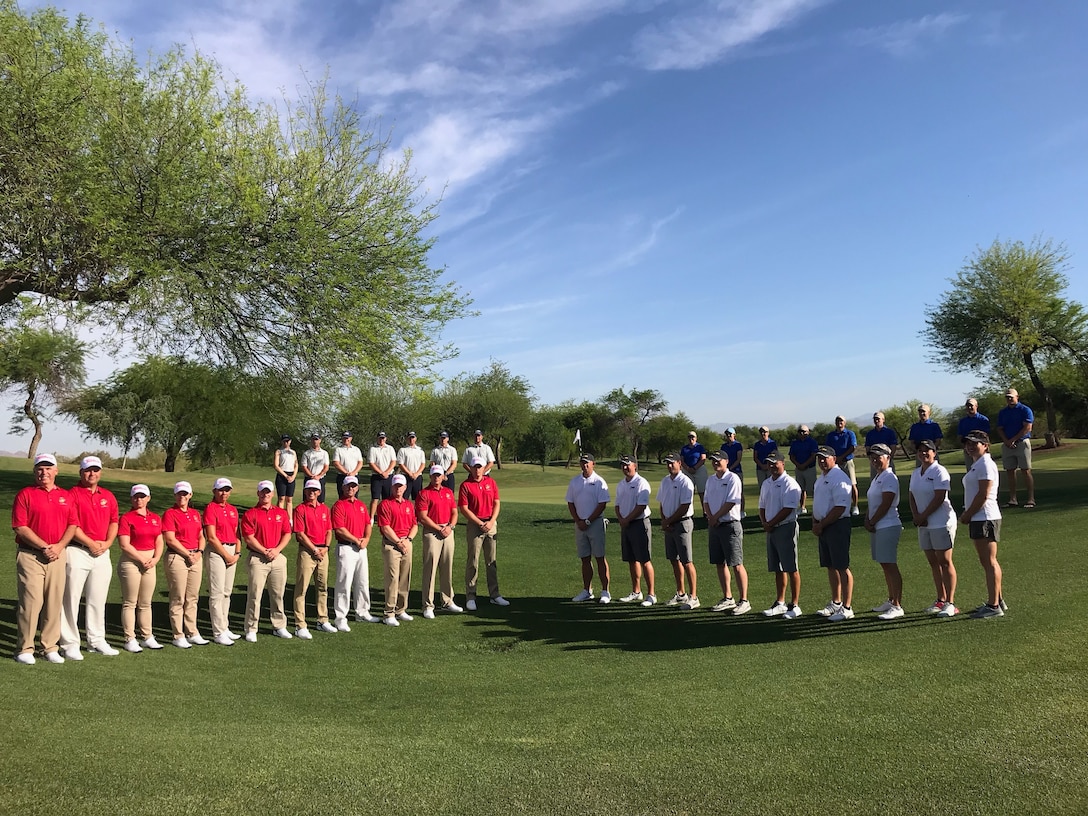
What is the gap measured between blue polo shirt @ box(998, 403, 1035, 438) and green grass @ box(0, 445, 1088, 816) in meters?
5.07

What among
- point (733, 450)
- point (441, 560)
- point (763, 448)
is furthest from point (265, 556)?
point (763, 448)

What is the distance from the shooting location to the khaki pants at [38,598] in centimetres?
825

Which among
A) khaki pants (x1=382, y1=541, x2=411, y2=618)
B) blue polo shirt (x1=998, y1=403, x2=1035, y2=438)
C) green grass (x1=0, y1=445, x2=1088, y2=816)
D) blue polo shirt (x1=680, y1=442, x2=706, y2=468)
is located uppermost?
blue polo shirt (x1=998, y1=403, x2=1035, y2=438)

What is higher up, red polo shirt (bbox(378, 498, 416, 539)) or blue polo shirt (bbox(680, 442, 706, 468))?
blue polo shirt (bbox(680, 442, 706, 468))

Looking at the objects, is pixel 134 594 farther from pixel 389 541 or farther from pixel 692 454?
pixel 692 454

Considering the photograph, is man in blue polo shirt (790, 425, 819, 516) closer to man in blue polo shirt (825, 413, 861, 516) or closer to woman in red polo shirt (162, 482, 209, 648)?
man in blue polo shirt (825, 413, 861, 516)

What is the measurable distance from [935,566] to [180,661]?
29.4ft

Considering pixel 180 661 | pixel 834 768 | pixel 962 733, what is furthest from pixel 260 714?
pixel 962 733

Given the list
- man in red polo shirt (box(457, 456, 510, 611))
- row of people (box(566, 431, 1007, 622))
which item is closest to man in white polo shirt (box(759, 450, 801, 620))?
row of people (box(566, 431, 1007, 622))

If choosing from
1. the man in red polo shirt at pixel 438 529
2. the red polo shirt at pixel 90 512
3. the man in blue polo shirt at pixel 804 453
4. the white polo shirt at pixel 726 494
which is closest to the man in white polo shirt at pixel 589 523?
the white polo shirt at pixel 726 494

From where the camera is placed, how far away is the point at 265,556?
10.1 meters

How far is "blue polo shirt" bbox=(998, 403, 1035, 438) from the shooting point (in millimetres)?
15062

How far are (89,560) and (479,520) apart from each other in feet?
18.0

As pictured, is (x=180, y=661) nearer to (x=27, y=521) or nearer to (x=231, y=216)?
(x=27, y=521)
